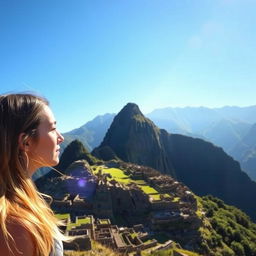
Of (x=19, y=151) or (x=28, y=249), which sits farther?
(x=19, y=151)

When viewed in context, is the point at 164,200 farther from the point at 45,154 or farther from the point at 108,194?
the point at 45,154

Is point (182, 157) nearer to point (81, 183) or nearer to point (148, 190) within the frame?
point (148, 190)

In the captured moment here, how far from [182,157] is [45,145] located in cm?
14615

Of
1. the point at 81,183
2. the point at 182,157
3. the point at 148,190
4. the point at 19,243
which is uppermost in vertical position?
the point at 19,243

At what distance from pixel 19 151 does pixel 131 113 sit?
135593mm

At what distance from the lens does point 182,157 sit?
14638 cm

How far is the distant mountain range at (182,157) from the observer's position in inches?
4847

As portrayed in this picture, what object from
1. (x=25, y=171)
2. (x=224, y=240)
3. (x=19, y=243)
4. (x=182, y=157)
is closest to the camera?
(x=19, y=243)

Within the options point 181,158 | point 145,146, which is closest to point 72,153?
point 145,146

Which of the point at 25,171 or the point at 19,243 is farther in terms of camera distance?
the point at 25,171

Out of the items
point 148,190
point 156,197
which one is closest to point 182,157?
point 148,190

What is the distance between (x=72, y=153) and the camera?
88.1m

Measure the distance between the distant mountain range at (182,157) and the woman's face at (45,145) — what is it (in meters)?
109

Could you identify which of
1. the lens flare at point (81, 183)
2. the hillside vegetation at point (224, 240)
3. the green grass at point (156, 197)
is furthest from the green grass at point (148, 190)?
the lens flare at point (81, 183)
